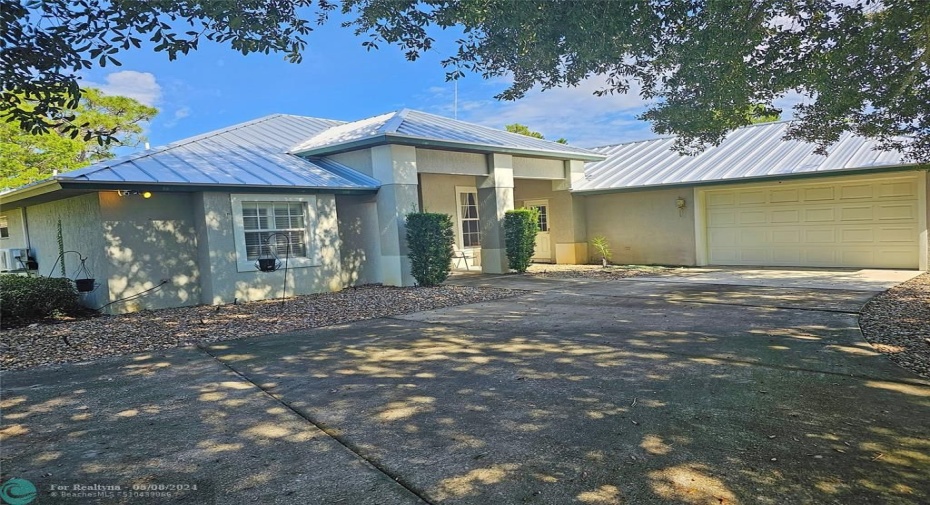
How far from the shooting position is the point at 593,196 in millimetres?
16688

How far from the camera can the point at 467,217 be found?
16672mm

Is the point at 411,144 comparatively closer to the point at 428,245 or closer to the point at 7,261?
the point at 428,245

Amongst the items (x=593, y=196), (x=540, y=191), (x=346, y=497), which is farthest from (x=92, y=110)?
(x=346, y=497)

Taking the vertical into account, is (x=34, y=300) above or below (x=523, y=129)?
below

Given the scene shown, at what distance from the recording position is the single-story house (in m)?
9.95

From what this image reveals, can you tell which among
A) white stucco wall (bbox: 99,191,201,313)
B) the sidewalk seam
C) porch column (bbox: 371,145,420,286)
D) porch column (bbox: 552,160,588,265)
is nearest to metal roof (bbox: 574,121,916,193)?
porch column (bbox: 552,160,588,265)

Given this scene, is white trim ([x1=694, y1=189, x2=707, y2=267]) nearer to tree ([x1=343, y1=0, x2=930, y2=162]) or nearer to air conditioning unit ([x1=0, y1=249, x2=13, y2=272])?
tree ([x1=343, y1=0, x2=930, y2=162])

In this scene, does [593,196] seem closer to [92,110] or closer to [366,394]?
[366,394]

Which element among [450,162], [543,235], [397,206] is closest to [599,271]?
[543,235]

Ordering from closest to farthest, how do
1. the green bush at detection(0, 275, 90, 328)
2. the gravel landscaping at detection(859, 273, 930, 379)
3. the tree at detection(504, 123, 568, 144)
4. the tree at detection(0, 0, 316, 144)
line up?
1. the tree at detection(0, 0, 316, 144)
2. the gravel landscaping at detection(859, 273, 930, 379)
3. the green bush at detection(0, 275, 90, 328)
4. the tree at detection(504, 123, 568, 144)

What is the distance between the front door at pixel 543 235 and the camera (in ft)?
57.8

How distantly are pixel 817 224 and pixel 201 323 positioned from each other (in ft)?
45.0

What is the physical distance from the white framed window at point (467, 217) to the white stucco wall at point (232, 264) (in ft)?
17.6

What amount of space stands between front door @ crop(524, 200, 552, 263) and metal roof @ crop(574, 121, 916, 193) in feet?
5.63
